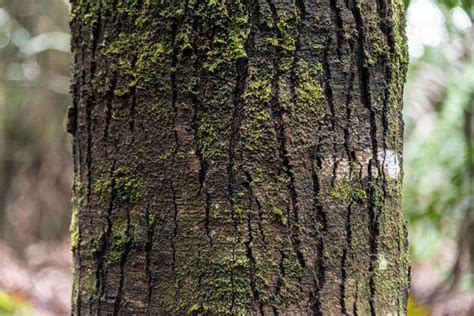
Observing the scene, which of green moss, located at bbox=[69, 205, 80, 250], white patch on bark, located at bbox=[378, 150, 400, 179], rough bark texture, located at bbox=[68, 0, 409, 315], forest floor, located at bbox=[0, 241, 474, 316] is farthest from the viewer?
forest floor, located at bbox=[0, 241, 474, 316]

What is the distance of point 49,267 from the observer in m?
8.66

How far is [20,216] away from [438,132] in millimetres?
8020

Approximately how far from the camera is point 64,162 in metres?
9.73

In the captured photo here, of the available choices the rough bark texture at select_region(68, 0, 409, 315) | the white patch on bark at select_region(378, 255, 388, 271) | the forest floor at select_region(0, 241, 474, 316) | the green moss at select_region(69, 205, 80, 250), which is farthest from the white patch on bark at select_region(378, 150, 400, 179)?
the forest floor at select_region(0, 241, 474, 316)

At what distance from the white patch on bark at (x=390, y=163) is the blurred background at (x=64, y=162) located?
41.0 inches

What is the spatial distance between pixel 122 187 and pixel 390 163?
2.36 feet

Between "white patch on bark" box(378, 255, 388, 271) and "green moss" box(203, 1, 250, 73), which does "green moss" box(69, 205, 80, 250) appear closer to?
"green moss" box(203, 1, 250, 73)

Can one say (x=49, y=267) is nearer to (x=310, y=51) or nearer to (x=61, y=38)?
(x=61, y=38)

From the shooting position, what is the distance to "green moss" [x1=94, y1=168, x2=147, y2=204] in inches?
52.2

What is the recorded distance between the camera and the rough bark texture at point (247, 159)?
126 centimetres

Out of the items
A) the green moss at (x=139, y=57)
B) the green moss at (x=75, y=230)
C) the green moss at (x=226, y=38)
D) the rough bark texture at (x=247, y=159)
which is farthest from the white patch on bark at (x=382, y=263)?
the green moss at (x=75, y=230)

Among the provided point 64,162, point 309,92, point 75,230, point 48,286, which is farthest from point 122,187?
point 64,162

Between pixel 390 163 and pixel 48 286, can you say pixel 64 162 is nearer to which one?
pixel 48 286

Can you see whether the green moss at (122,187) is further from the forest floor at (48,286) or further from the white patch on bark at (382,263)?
the forest floor at (48,286)
